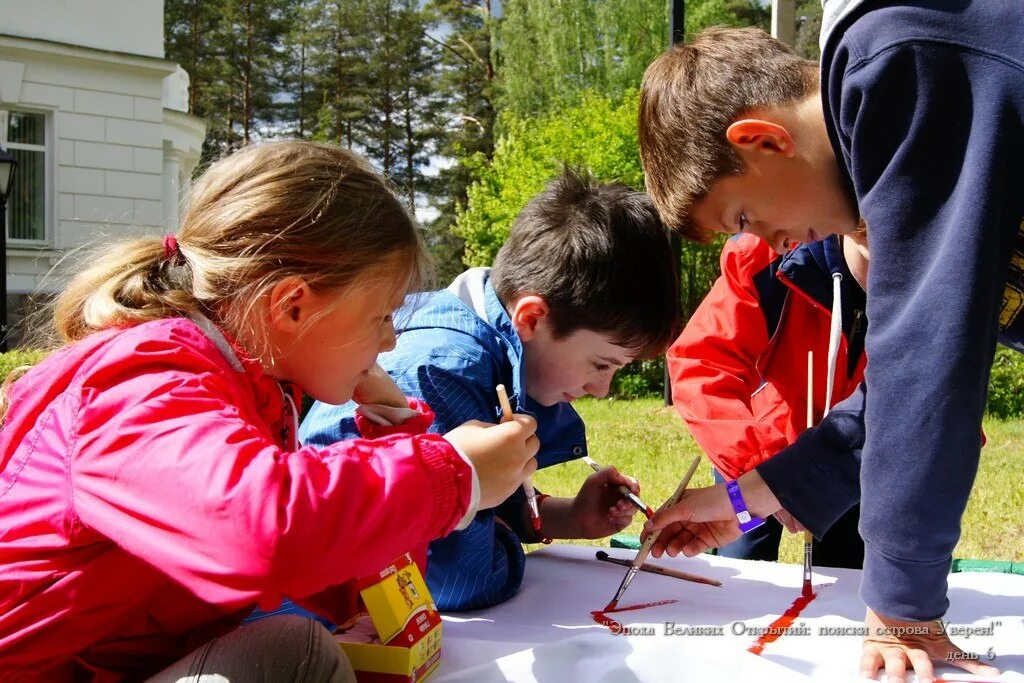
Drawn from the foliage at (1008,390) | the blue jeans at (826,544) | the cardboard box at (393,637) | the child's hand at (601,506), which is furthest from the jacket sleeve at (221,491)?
the foliage at (1008,390)

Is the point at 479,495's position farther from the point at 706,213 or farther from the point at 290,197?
the point at 706,213

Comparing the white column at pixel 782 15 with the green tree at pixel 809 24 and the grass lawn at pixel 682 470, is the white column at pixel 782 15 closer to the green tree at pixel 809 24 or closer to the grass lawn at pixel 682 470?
the grass lawn at pixel 682 470

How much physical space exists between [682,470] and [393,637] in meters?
3.74

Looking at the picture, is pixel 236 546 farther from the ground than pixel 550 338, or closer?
closer

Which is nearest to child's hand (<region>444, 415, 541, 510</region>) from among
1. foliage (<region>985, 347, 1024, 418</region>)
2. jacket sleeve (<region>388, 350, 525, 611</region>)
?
jacket sleeve (<region>388, 350, 525, 611</region>)

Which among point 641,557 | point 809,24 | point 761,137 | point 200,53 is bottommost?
point 641,557

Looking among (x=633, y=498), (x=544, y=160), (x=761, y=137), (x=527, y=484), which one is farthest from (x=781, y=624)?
(x=544, y=160)

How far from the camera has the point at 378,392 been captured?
1.73m

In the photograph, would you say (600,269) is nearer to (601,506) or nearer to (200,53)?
(601,506)

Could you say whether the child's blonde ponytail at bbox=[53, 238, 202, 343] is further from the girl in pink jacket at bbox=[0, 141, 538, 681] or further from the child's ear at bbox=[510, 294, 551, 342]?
the child's ear at bbox=[510, 294, 551, 342]

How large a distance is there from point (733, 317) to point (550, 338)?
534mm

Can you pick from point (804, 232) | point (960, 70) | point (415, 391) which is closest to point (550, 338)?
point (415, 391)

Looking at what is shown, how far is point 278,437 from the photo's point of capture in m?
1.47

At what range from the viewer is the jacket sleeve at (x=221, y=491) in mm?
1032
